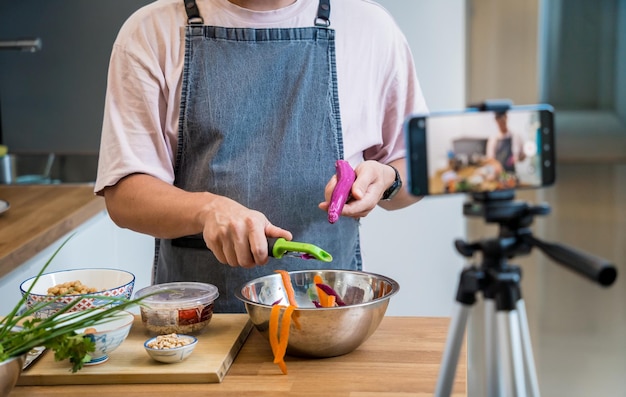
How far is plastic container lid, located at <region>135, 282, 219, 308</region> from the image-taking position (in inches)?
51.4

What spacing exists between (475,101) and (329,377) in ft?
5.59

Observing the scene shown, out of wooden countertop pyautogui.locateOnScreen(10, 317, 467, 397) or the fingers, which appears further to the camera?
the fingers

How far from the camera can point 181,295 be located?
1.38 metres

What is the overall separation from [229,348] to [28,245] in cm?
89

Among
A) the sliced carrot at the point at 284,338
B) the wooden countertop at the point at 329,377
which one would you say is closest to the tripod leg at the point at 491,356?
the wooden countertop at the point at 329,377

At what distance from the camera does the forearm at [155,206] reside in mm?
1406

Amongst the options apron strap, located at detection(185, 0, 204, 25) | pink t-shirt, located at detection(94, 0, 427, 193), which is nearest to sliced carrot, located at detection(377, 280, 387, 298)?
pink t-shirt, located at detection(94, 0, 427, 193)

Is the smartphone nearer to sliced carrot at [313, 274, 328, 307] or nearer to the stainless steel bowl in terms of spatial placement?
the stainless steel bowl

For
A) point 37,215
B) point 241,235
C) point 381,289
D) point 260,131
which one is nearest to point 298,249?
point 241,235

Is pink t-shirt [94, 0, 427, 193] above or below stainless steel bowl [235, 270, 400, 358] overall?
above

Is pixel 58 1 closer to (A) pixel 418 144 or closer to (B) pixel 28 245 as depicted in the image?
(B) pixel 28 245

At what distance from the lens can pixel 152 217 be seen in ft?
4.85

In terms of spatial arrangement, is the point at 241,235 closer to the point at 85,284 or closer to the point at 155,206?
the point at 155,206

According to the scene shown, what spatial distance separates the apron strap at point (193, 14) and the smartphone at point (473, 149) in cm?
93
